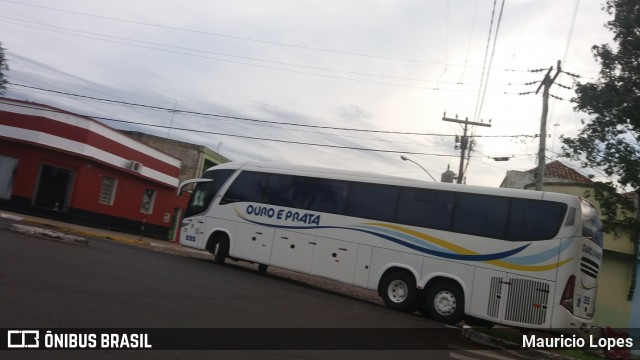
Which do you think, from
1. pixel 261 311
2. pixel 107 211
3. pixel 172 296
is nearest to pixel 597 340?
pixel 261 311

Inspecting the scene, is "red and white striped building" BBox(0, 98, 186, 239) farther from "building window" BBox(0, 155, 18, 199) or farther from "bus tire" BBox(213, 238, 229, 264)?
"bus tire" BBox(213, 238, 229, 264)

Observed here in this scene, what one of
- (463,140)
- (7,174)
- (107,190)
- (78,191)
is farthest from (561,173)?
(7,174)

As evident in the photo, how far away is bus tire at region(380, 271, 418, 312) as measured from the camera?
13.7 meters

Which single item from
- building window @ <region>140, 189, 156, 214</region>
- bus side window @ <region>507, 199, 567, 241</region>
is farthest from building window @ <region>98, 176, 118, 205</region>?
bus side window @ <region>507, 199, 567, 241</region>

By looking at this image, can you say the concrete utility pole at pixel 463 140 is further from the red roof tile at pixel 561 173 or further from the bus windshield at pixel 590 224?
the bus windshield at pixel 590 224

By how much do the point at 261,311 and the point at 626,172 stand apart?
9.07 m

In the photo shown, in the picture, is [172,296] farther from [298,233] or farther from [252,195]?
[252,195]

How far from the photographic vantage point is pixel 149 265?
13812 millimetres

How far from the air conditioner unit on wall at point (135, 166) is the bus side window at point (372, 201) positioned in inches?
651

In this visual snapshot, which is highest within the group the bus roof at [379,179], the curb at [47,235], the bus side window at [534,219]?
the bus roof at [379,179]

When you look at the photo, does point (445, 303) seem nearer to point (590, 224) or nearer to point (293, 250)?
point (590, 224)

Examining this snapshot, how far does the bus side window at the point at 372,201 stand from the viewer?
1478 centimetres

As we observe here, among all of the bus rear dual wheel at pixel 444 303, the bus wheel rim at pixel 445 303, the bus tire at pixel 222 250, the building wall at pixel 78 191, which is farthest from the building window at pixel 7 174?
the bus wheel rim at pixel 445 303

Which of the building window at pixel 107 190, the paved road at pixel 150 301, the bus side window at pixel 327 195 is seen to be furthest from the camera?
the building window at pixel 107 190
